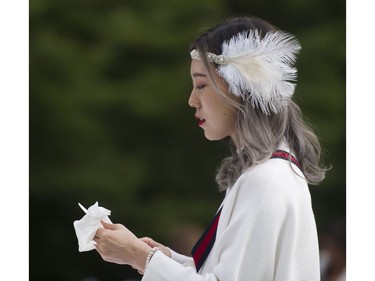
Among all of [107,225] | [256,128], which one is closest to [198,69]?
[256,128]

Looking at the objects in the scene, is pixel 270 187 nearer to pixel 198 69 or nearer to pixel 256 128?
pixel 256 128

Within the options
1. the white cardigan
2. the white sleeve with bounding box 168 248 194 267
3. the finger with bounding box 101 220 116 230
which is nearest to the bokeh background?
the white sleeve with bounding box 168 248 194 267

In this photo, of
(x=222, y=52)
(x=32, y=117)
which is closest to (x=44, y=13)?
(x=32, y=117)

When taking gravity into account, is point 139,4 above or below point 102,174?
above

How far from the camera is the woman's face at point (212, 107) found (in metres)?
2.00

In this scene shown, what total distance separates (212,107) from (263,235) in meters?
0.40

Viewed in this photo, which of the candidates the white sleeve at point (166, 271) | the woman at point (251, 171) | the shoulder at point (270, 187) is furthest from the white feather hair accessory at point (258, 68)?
the white sleeve at point (166, 271)

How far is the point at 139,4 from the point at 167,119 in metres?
0.95

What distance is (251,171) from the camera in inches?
74.0

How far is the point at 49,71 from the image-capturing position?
570 cm

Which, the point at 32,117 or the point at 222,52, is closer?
the point at 222,52

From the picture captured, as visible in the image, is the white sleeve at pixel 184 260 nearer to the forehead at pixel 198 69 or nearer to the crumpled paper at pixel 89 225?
the crumpled paper at pixel 89 225

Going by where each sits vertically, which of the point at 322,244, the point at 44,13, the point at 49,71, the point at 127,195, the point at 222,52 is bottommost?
the point at 322,244

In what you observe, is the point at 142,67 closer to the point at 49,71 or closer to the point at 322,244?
the point at 49,71
